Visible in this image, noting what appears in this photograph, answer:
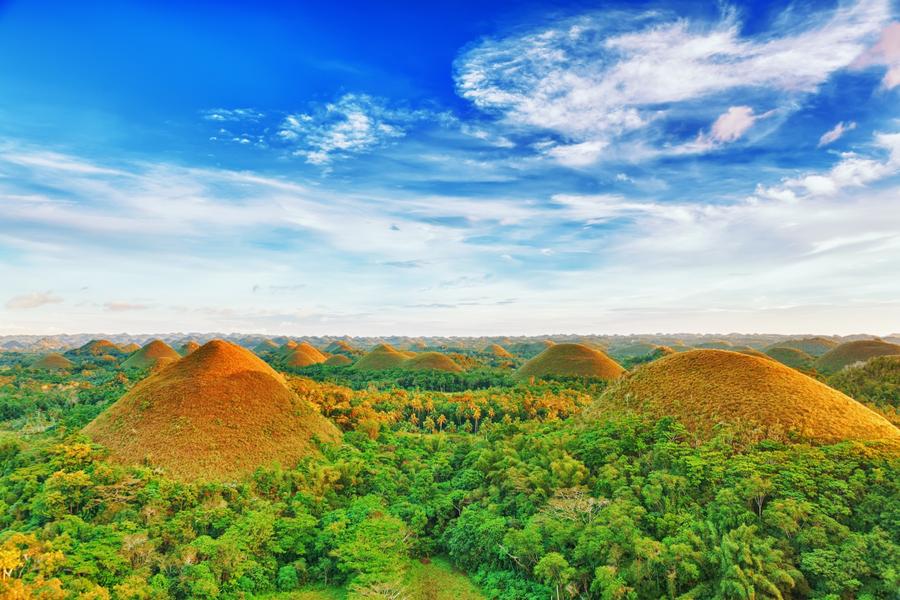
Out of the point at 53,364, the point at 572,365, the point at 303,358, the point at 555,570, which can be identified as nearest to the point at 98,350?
the point at 53,364

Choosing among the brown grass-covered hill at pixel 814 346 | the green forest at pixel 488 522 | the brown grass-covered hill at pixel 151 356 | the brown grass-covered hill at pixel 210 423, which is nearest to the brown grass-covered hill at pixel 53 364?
the brown grass-covered hill at pixel 151 356

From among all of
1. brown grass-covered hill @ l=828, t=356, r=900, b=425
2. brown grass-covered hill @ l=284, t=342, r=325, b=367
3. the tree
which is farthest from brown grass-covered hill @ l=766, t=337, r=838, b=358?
the tree

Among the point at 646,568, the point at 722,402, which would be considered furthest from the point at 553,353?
the point at 646,568

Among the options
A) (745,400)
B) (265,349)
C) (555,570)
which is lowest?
(555,570)

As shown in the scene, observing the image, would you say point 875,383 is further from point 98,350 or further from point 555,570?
point 98,350

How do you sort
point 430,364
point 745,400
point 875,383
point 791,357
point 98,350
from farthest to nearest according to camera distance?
1. point 98,350
2. point 791,357
3. point 430,364
4. point 875,383
5. point 745,400

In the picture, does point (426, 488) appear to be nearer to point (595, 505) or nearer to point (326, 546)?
point (326, 546)

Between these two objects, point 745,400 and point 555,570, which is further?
point 745,400
